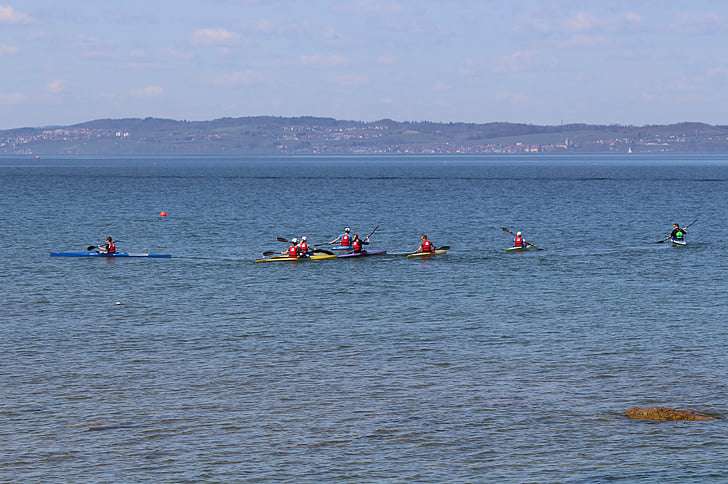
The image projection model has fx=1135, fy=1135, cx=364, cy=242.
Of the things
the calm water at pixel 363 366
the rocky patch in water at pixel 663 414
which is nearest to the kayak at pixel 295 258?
the calm water at pixel 363 366

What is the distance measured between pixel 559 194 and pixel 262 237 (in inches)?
3953

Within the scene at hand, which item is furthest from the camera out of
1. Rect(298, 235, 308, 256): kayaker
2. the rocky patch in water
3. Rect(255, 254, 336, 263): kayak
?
Rect(298, 235, 308, 256): kayaker

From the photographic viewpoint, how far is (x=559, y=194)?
626 feet

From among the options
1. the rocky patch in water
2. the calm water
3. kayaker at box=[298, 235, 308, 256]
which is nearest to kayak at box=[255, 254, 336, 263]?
kayaker at box=[298, 235, 308, 256]

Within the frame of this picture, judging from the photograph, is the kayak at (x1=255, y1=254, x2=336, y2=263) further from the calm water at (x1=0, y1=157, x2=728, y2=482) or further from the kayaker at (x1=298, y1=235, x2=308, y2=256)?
the calm water at (x1=0, y1=157, x2=728, y2=482)

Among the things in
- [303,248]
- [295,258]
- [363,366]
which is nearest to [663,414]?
[363,366]

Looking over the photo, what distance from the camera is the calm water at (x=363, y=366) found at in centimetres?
3095

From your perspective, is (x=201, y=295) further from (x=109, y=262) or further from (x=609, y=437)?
(x=609, y=437)

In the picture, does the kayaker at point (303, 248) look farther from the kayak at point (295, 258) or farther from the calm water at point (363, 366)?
the calm water at point (363, 366)

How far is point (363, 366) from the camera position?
137 ft

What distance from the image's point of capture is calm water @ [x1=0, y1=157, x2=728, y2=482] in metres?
31.0

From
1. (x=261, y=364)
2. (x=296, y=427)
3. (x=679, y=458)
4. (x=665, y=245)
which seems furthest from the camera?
(x=665, y=245)

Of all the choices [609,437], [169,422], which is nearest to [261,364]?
[169,422]

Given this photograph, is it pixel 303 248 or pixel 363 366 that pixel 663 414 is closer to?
pixel 363 366
